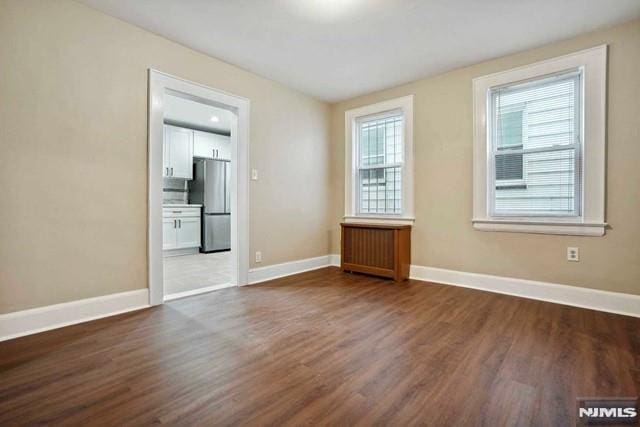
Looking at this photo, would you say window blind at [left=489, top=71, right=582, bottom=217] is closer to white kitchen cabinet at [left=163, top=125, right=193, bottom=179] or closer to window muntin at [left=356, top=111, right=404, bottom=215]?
window muntin at [left=356, top=111, right=404, bottom=215]

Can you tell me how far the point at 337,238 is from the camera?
15.3 ft

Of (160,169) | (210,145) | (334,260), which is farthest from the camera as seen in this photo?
(210,145)

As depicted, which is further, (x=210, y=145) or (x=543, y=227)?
(x=210, y=145)

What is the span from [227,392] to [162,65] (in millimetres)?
Answer: 2809

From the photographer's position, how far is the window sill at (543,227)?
2.71 m

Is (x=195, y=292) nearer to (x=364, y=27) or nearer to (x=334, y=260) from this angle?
(x=334, y=260)

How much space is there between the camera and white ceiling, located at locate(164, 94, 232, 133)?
15.6ft

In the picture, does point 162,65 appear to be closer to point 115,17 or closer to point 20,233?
point 115,17

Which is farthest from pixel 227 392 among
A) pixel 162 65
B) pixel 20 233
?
pixel 162 65

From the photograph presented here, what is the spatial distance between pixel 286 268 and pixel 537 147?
10.2 ft

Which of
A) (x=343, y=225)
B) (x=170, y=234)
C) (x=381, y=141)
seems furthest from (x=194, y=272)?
(x=381, y=141)

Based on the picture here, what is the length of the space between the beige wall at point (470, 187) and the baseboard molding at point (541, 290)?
64 mm

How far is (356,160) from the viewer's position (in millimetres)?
4500

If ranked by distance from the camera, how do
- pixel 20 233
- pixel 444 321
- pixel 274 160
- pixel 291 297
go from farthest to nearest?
pixel 274 160, pixel 291 297, pixel 444 321, pixel 20 233
